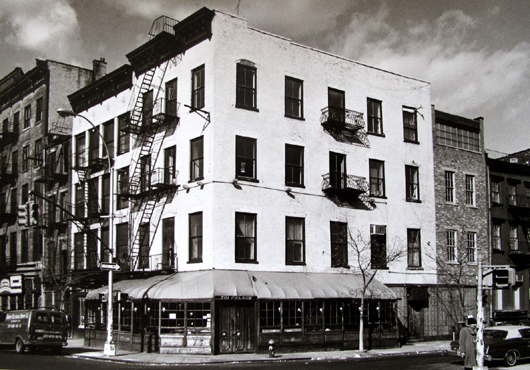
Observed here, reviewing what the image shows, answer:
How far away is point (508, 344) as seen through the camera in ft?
75.7

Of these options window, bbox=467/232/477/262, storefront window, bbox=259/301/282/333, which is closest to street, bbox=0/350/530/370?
storefront window, bbox=259/301/282/333

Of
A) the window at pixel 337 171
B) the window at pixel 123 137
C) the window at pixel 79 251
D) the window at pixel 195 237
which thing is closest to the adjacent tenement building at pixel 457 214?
the window at pixel 337 171

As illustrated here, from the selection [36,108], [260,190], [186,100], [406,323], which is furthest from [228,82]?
[36,108]

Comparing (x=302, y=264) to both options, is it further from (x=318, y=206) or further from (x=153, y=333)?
(x=153, y=333)

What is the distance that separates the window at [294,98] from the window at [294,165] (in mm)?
1832

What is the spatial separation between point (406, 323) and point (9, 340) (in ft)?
71.5

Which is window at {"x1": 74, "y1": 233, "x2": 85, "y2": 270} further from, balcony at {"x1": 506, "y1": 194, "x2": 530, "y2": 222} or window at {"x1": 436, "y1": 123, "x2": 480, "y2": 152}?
balcony at {"x1": 506, "y1": 194, "x2": 530, "y2": 222}

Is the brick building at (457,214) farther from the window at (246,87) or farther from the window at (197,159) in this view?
the window at (197,159)

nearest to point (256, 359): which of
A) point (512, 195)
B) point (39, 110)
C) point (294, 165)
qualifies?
point (294, 165)

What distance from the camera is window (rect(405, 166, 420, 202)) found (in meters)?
37.8

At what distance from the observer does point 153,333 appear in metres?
29.3

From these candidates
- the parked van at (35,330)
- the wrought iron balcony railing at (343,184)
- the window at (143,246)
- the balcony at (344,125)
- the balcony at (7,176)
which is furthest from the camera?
the balcony at (7,176)

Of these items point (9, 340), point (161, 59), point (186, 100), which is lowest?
point (9, 340)

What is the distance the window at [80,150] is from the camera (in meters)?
41.0
